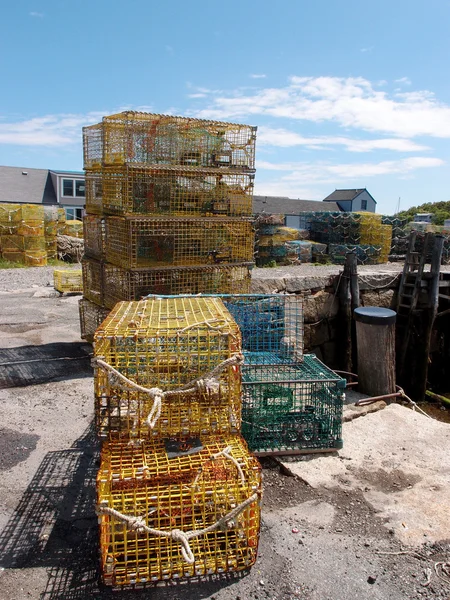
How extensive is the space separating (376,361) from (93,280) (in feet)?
13.4

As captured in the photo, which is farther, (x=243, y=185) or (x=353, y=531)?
(x=243, y=185)

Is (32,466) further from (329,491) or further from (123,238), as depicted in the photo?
(123,238)

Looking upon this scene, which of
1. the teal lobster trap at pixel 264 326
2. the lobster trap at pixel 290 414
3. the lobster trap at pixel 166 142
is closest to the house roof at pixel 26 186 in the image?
the lobster trap at pixel 166 142

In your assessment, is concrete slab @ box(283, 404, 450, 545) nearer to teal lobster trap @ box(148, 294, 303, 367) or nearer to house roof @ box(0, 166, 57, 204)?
teal lobster trap @ box(148, 294, 303, 367)

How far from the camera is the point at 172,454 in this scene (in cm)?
348

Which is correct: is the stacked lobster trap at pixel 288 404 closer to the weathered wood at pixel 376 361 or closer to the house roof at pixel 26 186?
the weathered wood at pixel 376 361

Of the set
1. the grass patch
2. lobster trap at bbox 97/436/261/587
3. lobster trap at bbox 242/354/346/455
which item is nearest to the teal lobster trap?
lobster trap at bbox 242/354/346/455

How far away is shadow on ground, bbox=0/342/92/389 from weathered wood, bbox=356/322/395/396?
3457 millimetres

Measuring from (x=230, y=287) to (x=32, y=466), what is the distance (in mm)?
3875

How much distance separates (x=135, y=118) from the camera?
21.8 feet

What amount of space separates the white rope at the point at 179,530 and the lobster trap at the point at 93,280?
15.7 ft

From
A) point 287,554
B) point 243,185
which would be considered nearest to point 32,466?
point 287,554

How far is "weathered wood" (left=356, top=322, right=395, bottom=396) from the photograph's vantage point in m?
6.72

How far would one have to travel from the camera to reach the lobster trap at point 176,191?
6.66 meters
